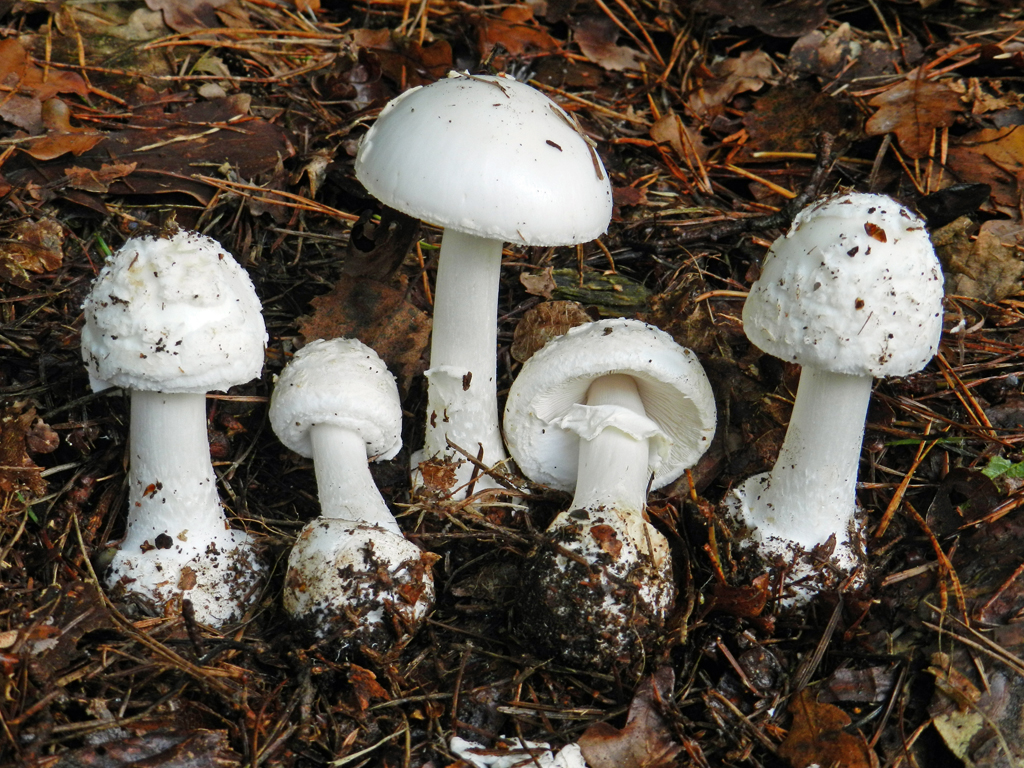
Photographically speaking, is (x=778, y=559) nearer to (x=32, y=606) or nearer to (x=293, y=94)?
(x=32, y=606)

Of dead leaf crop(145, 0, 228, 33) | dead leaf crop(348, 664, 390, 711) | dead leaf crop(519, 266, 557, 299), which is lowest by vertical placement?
dead leaf crop(348, 664, 390, 711)

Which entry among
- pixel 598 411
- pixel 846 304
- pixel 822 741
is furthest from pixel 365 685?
pixel 846 304

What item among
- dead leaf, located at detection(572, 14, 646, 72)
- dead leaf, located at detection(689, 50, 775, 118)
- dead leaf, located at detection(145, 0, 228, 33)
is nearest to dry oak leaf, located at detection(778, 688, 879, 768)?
dead leaf, located at detection(689, 50, 775, 118)

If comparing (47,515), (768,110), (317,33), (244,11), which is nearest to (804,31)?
(768,110)

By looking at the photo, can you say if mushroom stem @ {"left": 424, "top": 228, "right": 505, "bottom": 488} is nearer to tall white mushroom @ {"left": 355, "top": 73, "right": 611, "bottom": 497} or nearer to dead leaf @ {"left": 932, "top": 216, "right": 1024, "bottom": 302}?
tall white mushroom @ {"left": 355, "top": 73, "right": 611, "bottom": 497}

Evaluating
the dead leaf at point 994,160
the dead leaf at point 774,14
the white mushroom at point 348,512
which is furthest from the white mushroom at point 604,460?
the dead leaf at point 774,14

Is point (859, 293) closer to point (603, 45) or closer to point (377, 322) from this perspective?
point (377, 322)
